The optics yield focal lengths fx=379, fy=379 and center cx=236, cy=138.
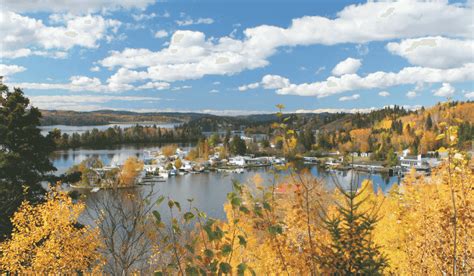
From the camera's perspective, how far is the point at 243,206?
1.90 m

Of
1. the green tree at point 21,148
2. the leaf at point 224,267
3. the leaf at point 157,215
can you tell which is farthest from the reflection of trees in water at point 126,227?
the green tree at point 21,148

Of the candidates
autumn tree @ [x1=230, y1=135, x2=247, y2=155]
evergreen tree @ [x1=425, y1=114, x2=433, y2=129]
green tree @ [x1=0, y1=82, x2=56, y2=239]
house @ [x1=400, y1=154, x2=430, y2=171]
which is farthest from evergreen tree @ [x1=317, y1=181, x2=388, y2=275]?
A: evergreen tree @ [x1=425, y1=114, x2=433, y2=129]

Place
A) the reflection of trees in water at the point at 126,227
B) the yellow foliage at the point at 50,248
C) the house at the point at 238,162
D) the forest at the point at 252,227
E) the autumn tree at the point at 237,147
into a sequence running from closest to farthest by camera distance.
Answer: the forest at the point at 252,227 → the reflection of trees in water at the point at 126,227 → the yellow foliage at the point at 50,248 → the house at the point at 238,162 → the autumn tree at the point at 237,147

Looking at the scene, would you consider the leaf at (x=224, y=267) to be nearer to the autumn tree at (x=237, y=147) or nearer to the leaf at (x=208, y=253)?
the leaf at (x=208, y=253)

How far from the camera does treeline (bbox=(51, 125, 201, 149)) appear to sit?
87.1m

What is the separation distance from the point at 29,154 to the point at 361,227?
1030 centimetres

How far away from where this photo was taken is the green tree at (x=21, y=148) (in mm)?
10008

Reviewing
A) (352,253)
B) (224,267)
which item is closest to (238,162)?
(352,253)

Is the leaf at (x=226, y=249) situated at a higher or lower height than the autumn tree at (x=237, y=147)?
higher

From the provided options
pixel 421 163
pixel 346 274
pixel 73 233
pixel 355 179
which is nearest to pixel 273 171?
pixel 355 179

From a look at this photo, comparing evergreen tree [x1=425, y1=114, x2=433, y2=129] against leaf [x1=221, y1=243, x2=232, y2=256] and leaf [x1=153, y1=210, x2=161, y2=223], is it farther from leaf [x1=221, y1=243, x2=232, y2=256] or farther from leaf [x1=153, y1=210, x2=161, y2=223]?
leaf [x1=153, y1=210, x2=161, y2=223]

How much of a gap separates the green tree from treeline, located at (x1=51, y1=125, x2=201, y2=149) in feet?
240

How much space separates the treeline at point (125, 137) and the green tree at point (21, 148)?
2878 inches

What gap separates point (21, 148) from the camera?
10.3 meters
